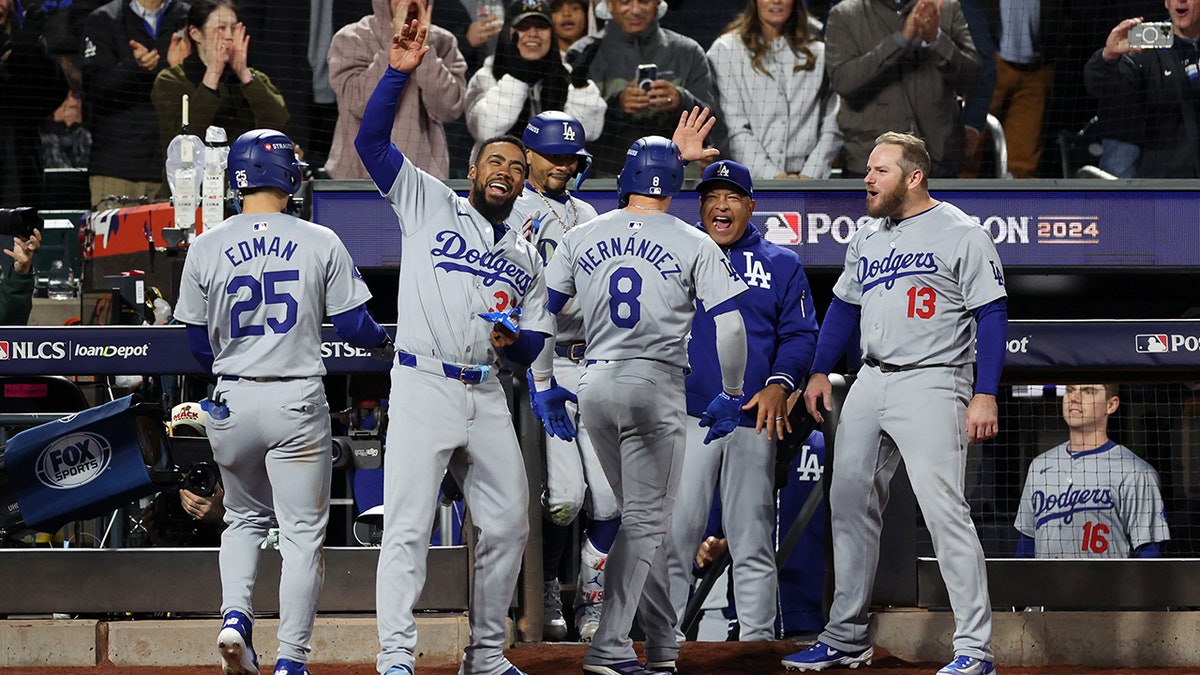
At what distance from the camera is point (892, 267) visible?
4910mm

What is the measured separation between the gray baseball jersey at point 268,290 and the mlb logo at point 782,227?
3.10 meters

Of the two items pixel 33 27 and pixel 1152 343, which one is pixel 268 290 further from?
pixel 33 27

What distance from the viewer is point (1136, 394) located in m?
7.38

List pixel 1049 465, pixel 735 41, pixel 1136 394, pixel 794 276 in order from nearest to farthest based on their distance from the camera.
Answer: pixel 794 276 → pixel 1049 465 → pixel 1136 394 → pixel 735 41

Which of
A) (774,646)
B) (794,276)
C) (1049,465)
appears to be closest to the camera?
(774,646)

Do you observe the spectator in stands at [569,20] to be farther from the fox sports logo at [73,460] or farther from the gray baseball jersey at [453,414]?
the gray baseball jersey at [453,414]

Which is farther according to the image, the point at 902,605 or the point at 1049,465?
the point at 1049,465

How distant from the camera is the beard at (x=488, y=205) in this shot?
4.63m

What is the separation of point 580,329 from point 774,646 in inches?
54.2

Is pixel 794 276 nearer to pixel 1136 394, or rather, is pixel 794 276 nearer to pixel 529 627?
pixel 529 627

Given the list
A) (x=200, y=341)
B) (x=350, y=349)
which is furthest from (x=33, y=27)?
(x=200, y=341)

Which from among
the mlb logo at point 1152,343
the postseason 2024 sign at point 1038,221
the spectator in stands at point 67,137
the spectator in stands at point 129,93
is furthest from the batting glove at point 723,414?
the spectator in stands at point 67,137

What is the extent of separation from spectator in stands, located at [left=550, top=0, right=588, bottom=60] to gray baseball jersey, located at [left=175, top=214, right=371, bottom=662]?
422cm

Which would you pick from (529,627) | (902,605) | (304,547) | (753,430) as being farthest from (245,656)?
(902,605)
